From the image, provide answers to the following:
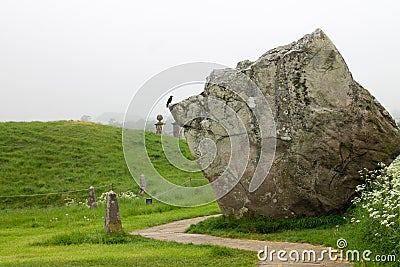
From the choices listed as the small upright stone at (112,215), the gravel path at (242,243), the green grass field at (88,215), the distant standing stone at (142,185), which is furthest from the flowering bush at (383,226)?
the distant standing stone at (142,185)

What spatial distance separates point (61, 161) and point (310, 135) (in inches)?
905

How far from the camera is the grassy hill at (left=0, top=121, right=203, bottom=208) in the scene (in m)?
27.7

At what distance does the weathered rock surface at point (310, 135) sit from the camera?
13016mm

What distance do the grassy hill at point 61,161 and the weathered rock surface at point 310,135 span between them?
1485 cm

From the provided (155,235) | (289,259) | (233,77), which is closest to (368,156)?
(233,77)

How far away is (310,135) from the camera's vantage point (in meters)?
13.0

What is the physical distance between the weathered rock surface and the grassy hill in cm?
1485

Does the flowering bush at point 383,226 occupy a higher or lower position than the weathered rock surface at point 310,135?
lower

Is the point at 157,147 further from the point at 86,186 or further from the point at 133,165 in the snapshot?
the point at 133,165

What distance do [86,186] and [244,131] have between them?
17.4 m

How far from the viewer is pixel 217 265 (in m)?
9.14

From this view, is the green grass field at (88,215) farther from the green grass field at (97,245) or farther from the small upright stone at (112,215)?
the small upright stone at (112,215)

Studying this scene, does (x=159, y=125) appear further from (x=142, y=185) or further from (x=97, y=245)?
(x=97, y=245)

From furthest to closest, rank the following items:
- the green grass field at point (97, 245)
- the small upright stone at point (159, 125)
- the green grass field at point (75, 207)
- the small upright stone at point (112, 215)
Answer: the small upright stone at point (159, 125) < the small upright stone at point (112, 215) < the green grass field at point (75, 207) < the green grass field at point (97, 245)
